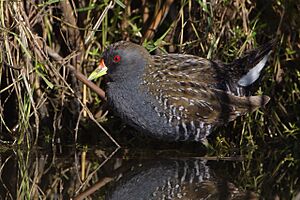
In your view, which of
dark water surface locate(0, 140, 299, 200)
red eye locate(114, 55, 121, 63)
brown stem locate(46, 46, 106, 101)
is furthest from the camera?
brown stem locate(46, 46, 106, 101)

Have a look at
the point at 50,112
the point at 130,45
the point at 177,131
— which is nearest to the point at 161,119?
the point at 177,131

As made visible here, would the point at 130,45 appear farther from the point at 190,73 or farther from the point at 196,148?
the point at 196,148

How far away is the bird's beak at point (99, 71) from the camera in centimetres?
599

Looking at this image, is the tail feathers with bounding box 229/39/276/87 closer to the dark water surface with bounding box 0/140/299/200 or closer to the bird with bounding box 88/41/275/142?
the bird with bounding box 88/41/275/142

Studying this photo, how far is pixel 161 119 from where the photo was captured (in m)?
5.84

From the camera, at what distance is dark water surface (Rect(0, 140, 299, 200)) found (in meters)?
5.16

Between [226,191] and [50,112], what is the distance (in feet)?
6.29

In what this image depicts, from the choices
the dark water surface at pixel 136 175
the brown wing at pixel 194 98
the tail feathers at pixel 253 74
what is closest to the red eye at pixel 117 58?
the brown wing at pixel 194 98

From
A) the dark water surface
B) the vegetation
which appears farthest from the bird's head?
the dark water surface

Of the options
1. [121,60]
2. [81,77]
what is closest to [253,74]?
[121,60]

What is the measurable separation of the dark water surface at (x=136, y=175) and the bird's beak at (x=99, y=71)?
0.58 meters

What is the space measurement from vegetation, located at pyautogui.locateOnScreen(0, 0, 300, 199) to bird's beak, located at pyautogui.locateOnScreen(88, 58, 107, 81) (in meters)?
0.19

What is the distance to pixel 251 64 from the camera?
5918mm

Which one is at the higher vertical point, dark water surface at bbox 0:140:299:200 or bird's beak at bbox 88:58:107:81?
bird's beak at bbox 88:58:107:81
